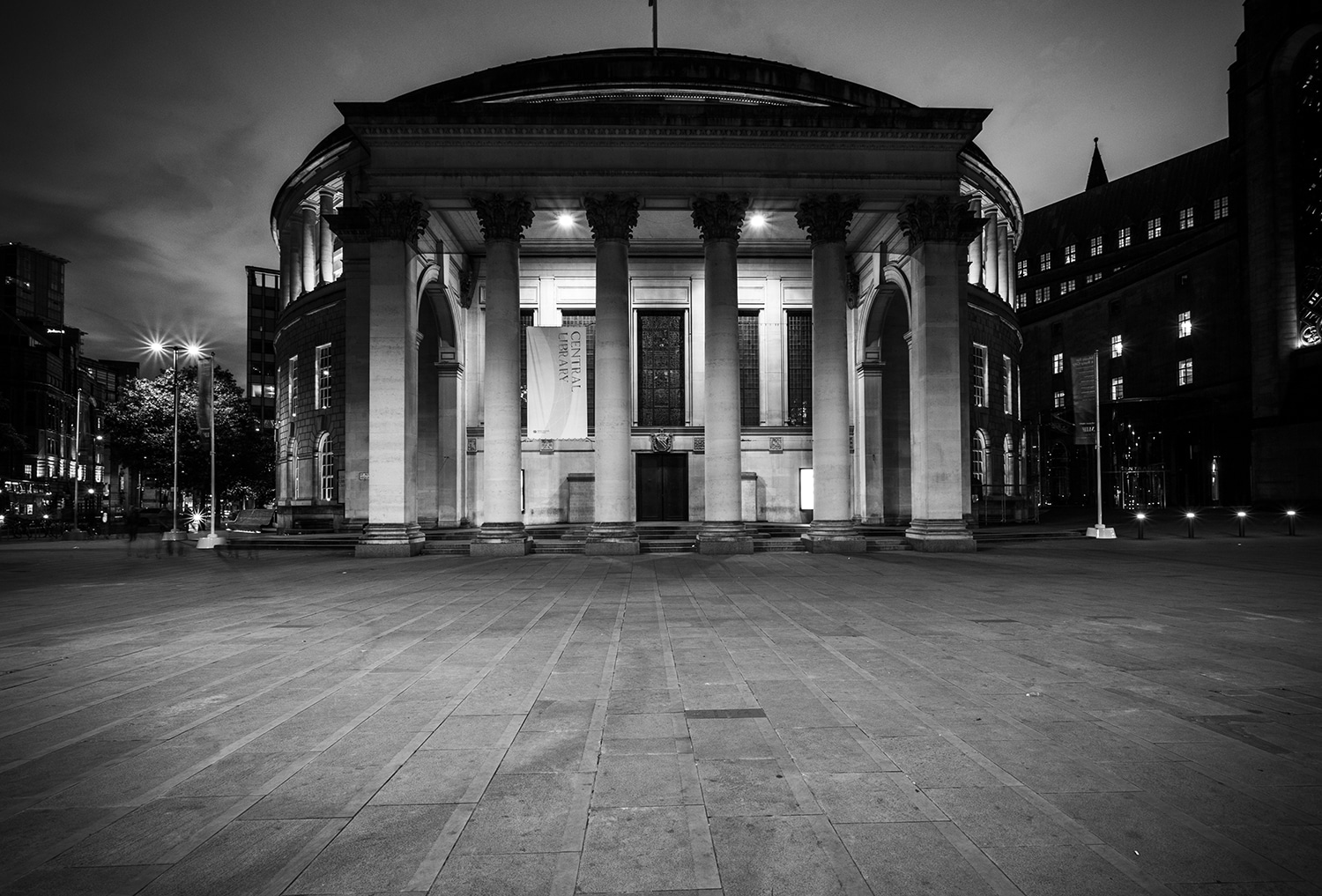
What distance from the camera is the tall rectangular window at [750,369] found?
39.5 metres

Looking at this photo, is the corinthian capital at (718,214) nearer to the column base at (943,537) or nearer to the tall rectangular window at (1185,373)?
the column base at (943,537)

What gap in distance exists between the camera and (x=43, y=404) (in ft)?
330

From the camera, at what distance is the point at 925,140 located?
28359 mm

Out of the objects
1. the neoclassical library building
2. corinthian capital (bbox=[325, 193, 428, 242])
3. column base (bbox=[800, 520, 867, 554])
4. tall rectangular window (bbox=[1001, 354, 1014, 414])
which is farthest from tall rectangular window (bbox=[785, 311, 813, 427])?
corinthian capital (bbox=[325, 193, 428, 242])

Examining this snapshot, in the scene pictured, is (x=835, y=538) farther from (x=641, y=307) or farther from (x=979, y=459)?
(x=979, y=459)

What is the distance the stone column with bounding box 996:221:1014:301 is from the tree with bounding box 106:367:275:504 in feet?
184

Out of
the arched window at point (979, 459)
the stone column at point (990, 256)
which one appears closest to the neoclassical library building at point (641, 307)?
the arched window at point (979, 459)

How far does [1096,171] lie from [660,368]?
113 metres

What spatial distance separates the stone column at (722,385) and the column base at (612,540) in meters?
2.70

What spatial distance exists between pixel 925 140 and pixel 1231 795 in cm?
2832

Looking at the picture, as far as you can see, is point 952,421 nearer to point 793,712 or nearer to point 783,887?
point 793,712

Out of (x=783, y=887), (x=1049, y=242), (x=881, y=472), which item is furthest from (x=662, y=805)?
(x=1049, y=242)

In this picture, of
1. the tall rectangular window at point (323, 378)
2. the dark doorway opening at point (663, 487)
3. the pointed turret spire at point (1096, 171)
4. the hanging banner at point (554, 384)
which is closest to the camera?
the hanging banner at point (554, 384)

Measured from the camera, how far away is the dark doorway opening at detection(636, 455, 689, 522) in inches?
1526
